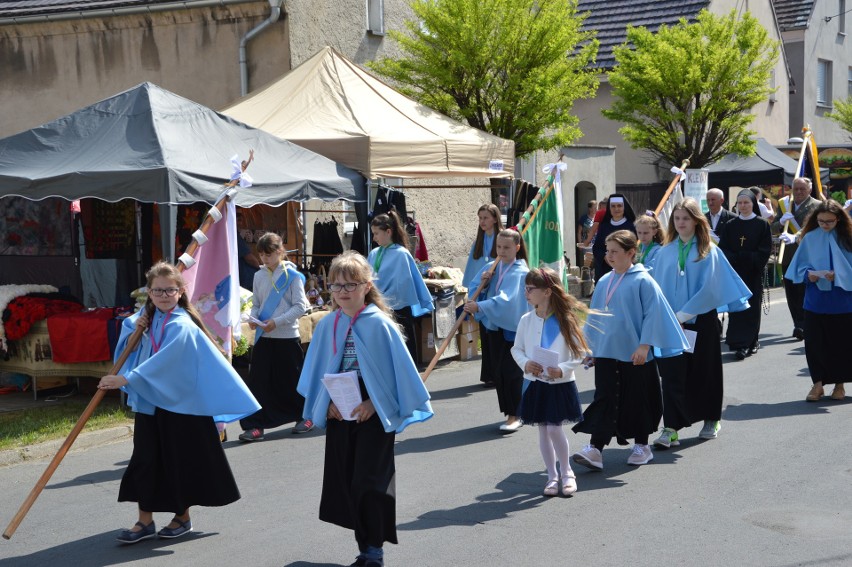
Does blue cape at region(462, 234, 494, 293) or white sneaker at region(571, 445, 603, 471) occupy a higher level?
blue cape at region(462, 234, 494, 293)

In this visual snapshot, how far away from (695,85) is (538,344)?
14.5 metres

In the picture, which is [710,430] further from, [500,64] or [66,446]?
[500,64]

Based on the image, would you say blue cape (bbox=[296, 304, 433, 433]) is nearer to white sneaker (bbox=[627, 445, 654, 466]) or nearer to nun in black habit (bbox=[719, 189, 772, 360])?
white sneaker (bbox=[627, 445, 654, 466])

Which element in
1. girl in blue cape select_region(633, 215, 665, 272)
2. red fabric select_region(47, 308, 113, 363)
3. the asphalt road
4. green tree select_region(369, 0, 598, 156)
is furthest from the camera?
green tree select_region(369, 0, 598, 156)

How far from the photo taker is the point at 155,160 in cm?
972

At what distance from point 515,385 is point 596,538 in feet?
9.75

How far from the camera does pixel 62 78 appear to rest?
680 inches

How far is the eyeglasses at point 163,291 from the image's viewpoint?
228 inches

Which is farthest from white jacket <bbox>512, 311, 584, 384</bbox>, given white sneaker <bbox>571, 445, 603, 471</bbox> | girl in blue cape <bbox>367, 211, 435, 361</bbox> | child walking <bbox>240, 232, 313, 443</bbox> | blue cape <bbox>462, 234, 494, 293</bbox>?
girl in blue cape <bbox>367, 211, 435, 361</bbox>

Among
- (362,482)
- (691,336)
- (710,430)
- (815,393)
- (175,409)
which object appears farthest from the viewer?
(815,393)

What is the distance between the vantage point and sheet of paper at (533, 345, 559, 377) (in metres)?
6.59

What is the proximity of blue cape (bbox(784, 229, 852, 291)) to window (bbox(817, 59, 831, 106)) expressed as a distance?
29.3m

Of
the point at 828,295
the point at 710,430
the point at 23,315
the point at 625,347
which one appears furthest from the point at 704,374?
the point at 23,315

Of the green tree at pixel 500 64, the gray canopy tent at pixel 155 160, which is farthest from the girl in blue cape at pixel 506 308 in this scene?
the green tree at pixel 500 64
